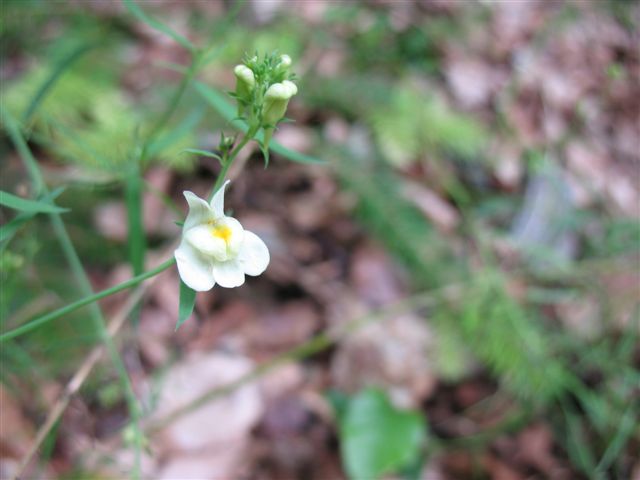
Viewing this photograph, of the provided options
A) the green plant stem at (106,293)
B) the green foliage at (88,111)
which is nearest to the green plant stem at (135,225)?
the green plant stem at (106,293)

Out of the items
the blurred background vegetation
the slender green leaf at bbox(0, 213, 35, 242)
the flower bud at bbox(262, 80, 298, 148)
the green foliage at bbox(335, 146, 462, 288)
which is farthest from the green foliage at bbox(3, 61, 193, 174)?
the flower bud at bbox(262, 80, 298, 148)

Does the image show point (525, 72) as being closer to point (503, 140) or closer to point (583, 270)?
point (503, 140)

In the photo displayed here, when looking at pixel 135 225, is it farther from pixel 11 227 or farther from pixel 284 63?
pixel 284 63

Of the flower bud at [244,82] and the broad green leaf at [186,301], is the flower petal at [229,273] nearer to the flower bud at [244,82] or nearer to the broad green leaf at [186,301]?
the broad green leaf at [186,301]

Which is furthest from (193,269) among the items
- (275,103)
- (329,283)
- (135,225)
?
(329,283)

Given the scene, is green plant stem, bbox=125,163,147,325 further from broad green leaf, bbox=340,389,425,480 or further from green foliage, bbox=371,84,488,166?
green foliage, bbox=371,84,488,166

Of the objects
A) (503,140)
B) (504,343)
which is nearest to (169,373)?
(504,343)
